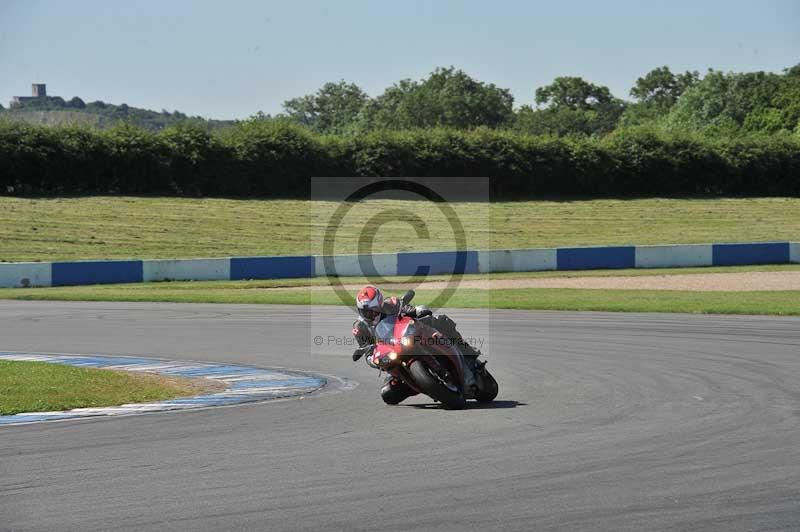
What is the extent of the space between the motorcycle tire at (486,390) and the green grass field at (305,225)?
25.8 metres

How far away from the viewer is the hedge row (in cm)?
4678

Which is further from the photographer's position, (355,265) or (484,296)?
(355,265)

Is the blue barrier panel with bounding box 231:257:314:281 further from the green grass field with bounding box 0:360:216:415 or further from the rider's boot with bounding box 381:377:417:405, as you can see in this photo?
the rider's boot with bounding box 381:377:417:405

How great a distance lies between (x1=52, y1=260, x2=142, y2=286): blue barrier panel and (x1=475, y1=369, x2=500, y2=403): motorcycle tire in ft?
70.7

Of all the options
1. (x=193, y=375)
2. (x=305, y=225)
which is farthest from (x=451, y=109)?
(x=193, y=375)

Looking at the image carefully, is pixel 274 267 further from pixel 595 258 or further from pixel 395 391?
pixel 395 391

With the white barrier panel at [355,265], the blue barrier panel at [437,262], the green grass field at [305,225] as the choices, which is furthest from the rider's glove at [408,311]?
the green grass field at [305,225]

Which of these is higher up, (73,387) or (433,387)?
(433,387)

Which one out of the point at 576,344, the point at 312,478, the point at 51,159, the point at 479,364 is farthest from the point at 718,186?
the point at 312,478

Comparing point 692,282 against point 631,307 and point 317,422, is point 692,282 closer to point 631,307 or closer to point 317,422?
point 631,307

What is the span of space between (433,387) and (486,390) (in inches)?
35.3

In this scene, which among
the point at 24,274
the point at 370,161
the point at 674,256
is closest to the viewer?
the point at 24,274

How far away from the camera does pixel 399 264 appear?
32906 mm

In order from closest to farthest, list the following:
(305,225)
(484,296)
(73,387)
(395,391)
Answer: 1. (395,391)
2. (73,387)
3. (484,296)
4. (305,225)
